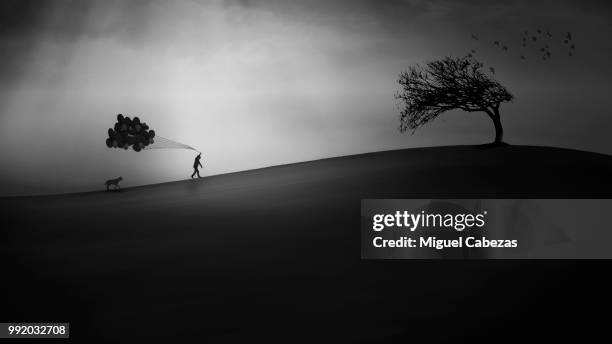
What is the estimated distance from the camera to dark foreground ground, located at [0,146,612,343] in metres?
7.71

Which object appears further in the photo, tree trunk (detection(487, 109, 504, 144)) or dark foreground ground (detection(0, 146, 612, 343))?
tree trunk (detection(487, 109, 504, 144))

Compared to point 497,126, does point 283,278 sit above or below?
below

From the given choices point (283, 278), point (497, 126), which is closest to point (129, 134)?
point (283, 278)

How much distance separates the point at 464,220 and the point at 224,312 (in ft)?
23.7

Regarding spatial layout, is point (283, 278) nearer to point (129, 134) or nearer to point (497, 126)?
point (129, 134)

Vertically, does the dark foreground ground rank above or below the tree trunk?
below

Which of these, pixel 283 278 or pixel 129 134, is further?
pixel 129 134

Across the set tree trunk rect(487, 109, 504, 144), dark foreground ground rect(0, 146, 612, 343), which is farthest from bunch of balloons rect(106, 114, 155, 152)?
tree trunk rect(487, 109, 504, 144)

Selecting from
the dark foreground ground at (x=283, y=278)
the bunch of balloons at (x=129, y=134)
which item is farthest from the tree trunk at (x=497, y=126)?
the bunch of balloons at (x=129, y=134)

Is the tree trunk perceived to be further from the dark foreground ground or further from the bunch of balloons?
the bunch of balloons

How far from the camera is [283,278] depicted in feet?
33.3

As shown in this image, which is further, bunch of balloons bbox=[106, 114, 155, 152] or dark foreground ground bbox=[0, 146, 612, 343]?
bunch of balloons bbox=[106, 114, 155, 152]

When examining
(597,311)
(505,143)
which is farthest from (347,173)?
(597,311)

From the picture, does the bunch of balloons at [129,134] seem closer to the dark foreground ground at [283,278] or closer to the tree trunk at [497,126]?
the dark foreground ground at [283,278]
